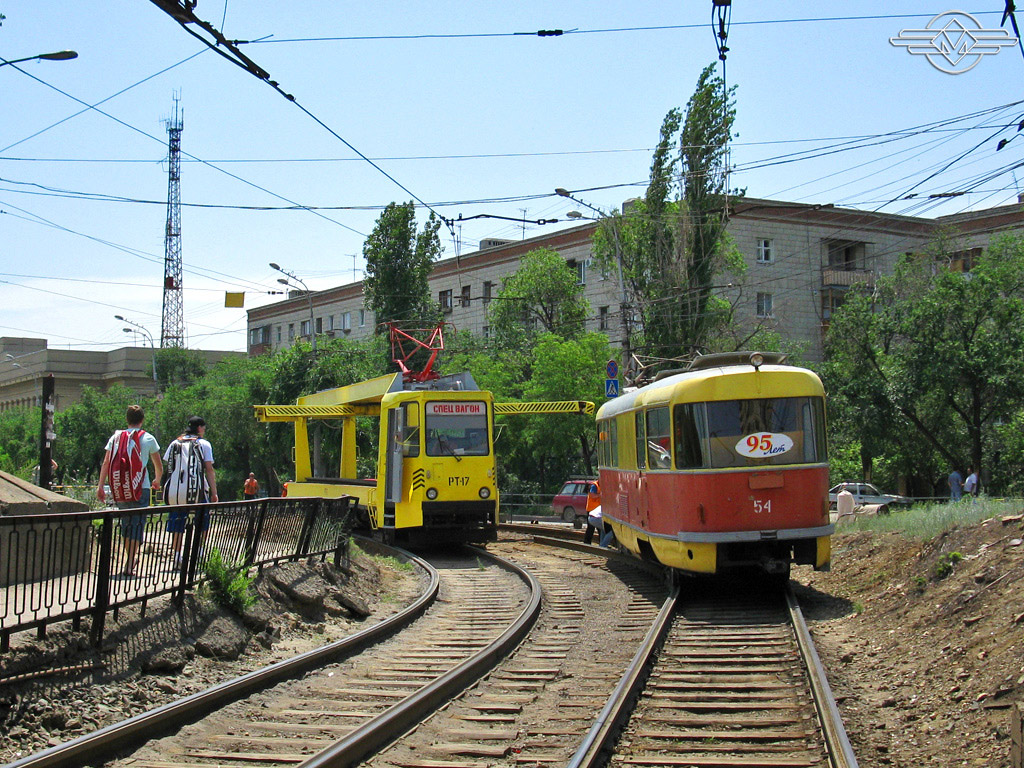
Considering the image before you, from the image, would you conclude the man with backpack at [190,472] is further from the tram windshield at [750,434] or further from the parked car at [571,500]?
the parked car at [571,500]

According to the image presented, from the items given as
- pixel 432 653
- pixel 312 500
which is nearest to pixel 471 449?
pixel 312 500

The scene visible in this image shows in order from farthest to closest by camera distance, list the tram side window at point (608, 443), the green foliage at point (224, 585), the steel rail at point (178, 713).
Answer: the tram side window at point (608, 443)
the green foliage at point (224, 585)
the steel rail at point (178, 713)

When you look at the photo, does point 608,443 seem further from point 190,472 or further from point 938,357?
point 938,357

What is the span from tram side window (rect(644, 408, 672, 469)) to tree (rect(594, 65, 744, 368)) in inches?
760

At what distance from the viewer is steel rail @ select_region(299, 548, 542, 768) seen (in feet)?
19.7

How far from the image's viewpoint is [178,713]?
22.1 feet

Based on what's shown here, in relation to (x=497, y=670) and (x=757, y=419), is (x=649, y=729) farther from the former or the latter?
(x=757, y=419)

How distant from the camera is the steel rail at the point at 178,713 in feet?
18.7

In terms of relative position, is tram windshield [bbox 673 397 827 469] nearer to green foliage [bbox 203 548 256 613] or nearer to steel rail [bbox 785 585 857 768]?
steel rail [bbox 785 585 857 768]

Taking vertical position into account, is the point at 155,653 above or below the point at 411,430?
below

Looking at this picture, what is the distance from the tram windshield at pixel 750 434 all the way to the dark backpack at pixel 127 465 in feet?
19.8

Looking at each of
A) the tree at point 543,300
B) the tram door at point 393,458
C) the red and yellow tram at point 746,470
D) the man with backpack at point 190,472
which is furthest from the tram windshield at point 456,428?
the tree at point 543,300

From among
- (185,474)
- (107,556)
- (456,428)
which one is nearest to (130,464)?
(185,474)

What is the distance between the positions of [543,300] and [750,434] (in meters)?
39.9
